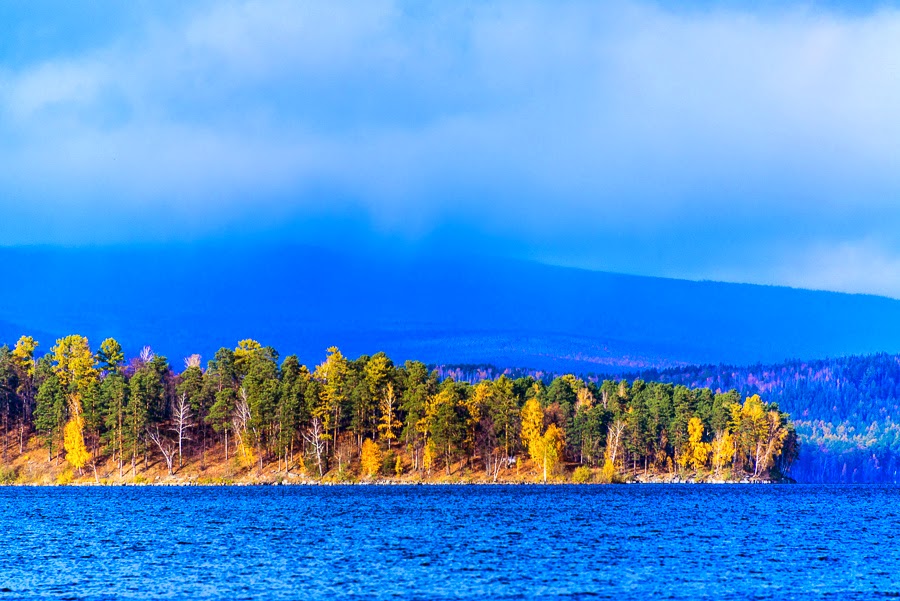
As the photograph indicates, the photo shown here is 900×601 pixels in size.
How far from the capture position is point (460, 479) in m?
184

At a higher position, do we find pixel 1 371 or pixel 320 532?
pixel 1 371

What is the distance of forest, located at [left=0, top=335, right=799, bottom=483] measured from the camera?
584ft

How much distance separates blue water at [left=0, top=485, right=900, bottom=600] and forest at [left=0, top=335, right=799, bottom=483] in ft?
113

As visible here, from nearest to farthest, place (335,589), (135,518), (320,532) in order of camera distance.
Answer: (335,589) < (320,532) < (135,518)

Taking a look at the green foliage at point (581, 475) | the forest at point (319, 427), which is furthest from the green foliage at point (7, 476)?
the green foliage at point (581, 475)

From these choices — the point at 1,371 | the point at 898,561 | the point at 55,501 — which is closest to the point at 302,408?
the point at 55,501

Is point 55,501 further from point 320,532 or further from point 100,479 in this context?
point 320,532

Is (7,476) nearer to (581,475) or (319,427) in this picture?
(319,427)

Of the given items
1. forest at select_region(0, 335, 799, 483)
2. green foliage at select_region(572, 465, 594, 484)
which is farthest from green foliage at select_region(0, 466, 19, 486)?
green foliage at select_region(572, 465, 594, 484)

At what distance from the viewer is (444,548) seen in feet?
273

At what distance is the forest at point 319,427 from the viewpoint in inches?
7003

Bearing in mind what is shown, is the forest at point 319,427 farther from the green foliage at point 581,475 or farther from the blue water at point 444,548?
the blue water at point 444,548

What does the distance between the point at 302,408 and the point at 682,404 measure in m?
63.4

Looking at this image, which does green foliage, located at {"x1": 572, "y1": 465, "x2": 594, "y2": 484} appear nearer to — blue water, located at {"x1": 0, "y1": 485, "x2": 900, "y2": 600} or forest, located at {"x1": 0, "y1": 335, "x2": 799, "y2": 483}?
forest, located at {"x1": 0, "y1": 335, "x2": 799, "y2": 483}
